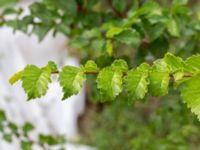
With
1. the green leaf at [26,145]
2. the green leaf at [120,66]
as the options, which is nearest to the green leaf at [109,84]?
the green leaf at [120,66]

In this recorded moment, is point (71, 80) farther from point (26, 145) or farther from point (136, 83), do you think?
point (26, 145)

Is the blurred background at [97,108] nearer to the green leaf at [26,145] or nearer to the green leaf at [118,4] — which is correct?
the green leaf at [118,4]

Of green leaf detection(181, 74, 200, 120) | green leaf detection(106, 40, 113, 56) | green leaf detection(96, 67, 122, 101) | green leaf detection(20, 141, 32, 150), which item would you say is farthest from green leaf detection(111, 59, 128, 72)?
green leaf detection(20, 141, 32, 150)

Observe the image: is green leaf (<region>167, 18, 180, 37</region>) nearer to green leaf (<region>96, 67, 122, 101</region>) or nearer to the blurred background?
the blurred background

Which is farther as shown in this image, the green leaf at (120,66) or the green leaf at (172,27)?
the green leaf at (172,27)

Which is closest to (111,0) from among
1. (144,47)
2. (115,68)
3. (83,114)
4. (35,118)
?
(144,47)

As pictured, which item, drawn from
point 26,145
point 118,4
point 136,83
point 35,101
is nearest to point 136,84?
point 136,83

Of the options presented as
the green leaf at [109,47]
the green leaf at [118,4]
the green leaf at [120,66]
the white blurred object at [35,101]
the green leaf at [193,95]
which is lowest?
the green leaf at [193,95]
